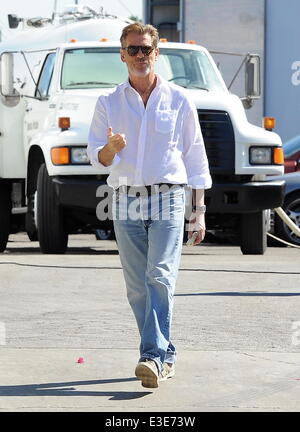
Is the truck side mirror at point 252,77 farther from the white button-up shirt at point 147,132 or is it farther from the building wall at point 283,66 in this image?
the white button-up shirt at point 147,132

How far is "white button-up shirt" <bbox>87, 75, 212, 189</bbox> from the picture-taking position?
667cm

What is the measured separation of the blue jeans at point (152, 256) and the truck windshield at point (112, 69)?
7649mm

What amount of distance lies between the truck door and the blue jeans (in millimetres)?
7650

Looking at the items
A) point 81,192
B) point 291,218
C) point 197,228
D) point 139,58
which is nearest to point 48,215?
point 81,192

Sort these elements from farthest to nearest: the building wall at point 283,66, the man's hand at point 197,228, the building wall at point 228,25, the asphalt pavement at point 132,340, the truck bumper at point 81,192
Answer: the building wall at point 228,25 < the building wall at point 283,66 < the truck bumper at point 81,192 < the man's hand at point 197,228 < the asphalt pavement at point 132,340

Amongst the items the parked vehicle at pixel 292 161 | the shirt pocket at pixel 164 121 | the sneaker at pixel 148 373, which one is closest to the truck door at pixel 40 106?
the parked vehicle at pixel 292 161

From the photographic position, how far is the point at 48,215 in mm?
13781

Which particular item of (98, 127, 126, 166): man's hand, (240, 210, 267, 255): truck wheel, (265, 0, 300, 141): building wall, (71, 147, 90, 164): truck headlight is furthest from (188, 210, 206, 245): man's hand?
(265, 0, 300, 141): building wall

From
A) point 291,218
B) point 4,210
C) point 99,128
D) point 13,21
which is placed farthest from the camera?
point 13,21

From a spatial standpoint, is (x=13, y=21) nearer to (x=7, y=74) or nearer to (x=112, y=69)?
(x=7, y=74)

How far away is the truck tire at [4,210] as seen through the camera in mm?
16172

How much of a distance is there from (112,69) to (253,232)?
2.39 meters

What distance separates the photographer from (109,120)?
6715mm

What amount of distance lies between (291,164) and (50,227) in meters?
5.12
